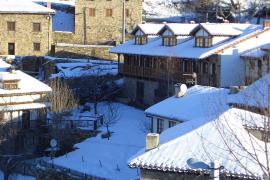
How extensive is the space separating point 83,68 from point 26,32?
9.12 meters

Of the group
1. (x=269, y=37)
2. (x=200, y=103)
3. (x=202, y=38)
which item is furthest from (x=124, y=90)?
(x=200, y=103)

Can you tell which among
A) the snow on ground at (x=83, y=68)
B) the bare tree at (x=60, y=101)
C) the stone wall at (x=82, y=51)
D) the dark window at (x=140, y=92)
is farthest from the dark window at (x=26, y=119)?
the stone wall at (x=82, y=51)

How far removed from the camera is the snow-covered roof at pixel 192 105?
28473mm

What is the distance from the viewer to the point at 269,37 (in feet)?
133

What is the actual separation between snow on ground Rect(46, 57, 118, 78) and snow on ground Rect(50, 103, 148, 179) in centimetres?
739

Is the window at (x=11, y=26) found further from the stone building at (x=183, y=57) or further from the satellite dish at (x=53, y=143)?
the satellite dish at (x=53, y=143)

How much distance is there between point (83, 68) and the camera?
47.5 metres

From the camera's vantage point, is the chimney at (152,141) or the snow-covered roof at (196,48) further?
the snow-covered roof at (196,48)

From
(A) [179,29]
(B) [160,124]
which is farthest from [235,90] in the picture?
(A) [179,29]

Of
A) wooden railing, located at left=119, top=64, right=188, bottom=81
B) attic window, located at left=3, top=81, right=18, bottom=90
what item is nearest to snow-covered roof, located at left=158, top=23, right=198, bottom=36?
wooden railing, located at left=119, top=64, right=188, bottom=81

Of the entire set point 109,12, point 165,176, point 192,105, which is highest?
point 109,12

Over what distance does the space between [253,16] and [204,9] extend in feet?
19.8

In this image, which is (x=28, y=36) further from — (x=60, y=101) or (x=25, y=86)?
(x=60, y=101)

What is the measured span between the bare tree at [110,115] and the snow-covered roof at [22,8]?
13.3m
